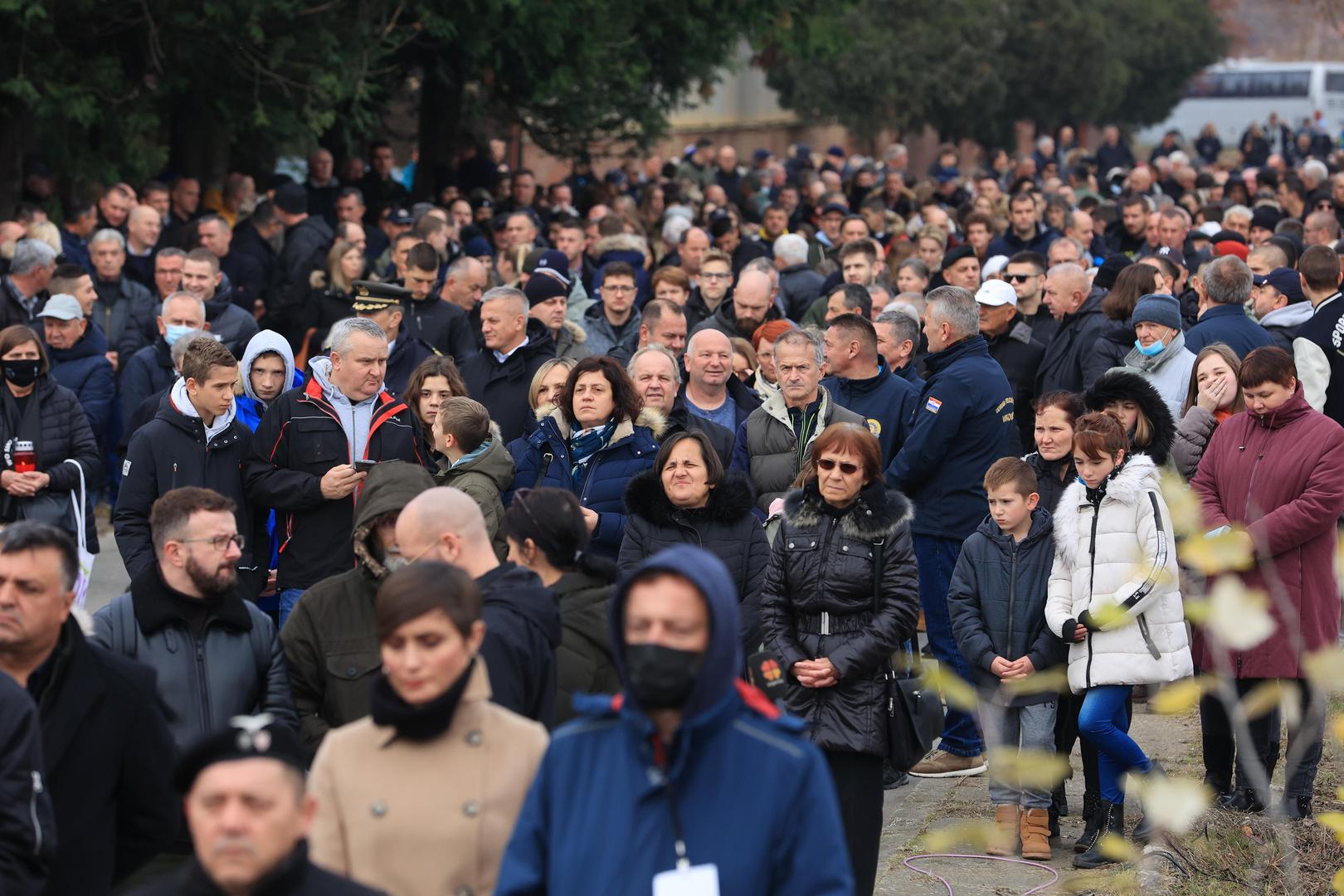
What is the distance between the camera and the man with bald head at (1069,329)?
1070cm

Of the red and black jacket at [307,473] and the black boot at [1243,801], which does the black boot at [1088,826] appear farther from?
the red and black jacket at [307,473]

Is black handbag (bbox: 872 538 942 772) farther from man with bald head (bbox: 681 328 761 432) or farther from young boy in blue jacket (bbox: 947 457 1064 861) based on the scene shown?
man with bald head (bbox: 681 328 761 432)

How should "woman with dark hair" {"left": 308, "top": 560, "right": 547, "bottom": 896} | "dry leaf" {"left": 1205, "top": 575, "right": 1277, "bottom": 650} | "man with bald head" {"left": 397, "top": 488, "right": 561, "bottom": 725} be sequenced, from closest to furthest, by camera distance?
"dry leaf" {"left": 1205, "top": 575, "right": 1277, "bottom": 650} → "woman with dark hair" {"left": 308, "top": 560, "right": 547, "bottom": 896} → "man with bald head" {"left": 397, "top": 488, "right": 561, "bottom": 725}

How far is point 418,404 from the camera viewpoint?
8.30 metres

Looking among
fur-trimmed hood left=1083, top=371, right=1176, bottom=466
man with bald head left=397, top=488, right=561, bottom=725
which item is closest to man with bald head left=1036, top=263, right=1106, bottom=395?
fur-trimmed hood left=1083, top=371, right=1176, bottom=466

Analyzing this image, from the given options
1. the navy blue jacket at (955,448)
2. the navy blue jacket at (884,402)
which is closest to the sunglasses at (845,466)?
the navy blue jacket at (955,448)

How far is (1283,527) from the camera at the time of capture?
7.45 metres

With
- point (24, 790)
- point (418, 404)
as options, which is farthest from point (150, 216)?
point (24, 790)

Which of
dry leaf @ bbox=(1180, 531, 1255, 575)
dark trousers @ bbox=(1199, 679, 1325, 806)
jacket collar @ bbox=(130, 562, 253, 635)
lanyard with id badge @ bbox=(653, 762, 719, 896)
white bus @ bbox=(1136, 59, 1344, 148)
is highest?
white bus @ bbox=(1136, 59, 1344, 148)

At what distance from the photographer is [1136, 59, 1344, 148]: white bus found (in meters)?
55.1

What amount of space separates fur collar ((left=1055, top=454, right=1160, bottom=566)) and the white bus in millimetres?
50095

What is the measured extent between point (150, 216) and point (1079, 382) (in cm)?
708

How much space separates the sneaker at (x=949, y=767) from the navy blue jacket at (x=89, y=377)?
4922 millimetres

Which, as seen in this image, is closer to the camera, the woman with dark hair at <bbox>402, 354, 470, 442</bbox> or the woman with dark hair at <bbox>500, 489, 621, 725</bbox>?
the woman with dark hair at <bbox>500, 489, 621, 725</bbox>
